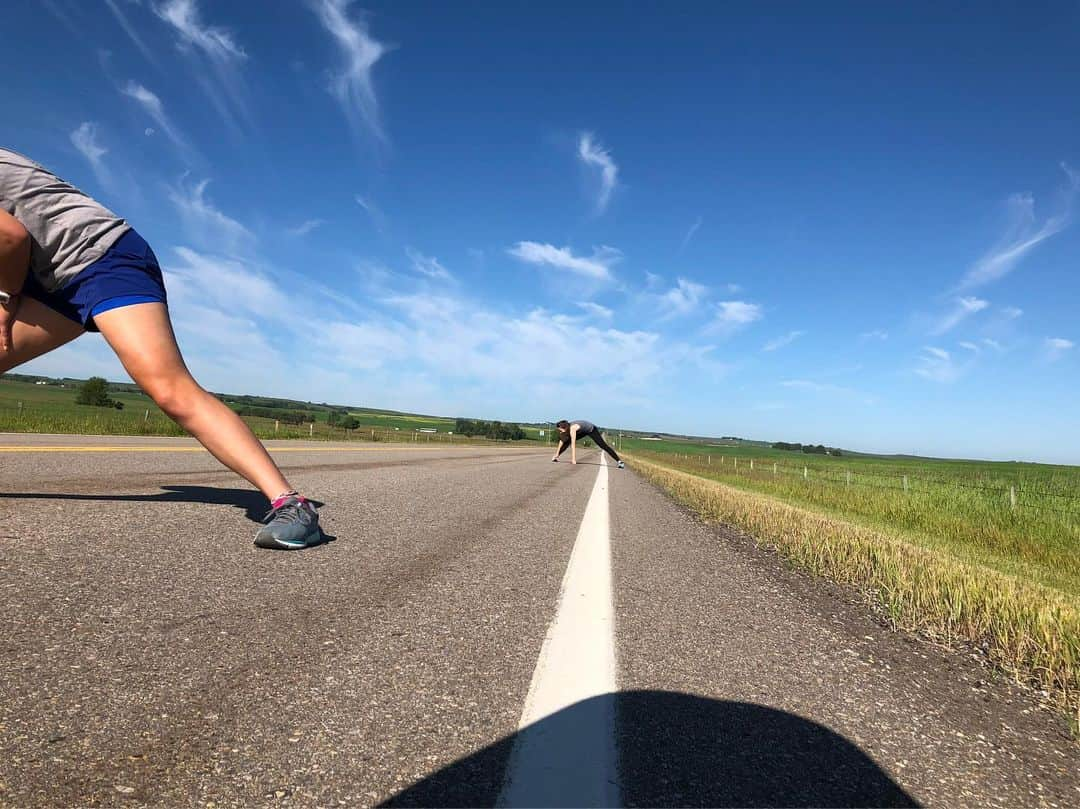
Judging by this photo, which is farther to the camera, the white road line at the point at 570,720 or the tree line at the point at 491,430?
the tree line at the point at 491,430

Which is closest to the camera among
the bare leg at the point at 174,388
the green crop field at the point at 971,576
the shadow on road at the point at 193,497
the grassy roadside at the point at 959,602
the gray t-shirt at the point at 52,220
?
the grassy roadside at the point at 959,602

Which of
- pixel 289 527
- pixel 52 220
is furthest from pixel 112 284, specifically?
pixel 289 527

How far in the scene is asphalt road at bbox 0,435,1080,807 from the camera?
1.20 m

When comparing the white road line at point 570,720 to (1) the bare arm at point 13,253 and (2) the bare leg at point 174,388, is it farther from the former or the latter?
(1) the bare arm at point 13,253

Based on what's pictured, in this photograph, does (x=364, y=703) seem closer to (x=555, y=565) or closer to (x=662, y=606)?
(x=662, y=606)

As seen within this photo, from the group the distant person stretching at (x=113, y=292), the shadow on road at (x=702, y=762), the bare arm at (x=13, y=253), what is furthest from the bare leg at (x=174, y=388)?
the shadow on road at (x=702, y=762)

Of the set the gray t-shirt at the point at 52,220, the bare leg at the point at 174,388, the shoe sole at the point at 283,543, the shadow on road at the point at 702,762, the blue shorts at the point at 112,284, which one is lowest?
the shadow on road at the point at 702,762

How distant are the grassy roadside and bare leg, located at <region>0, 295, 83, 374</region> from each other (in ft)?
15.6

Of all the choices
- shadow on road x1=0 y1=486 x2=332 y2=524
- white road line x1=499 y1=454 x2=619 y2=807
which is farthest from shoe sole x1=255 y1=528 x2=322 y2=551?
white road line x1=499 y1=454 x2=619 y2=807

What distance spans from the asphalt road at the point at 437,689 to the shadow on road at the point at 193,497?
2.24 feet

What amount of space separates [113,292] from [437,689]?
2.52m

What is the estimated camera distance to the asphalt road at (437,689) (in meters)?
1.20

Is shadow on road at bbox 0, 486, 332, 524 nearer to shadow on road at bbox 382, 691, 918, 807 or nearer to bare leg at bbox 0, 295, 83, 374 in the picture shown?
bare leg at bbox 0, 295, 83, 374

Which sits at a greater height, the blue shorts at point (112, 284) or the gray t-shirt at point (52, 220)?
the gray t-shirt at point (52, 220)
